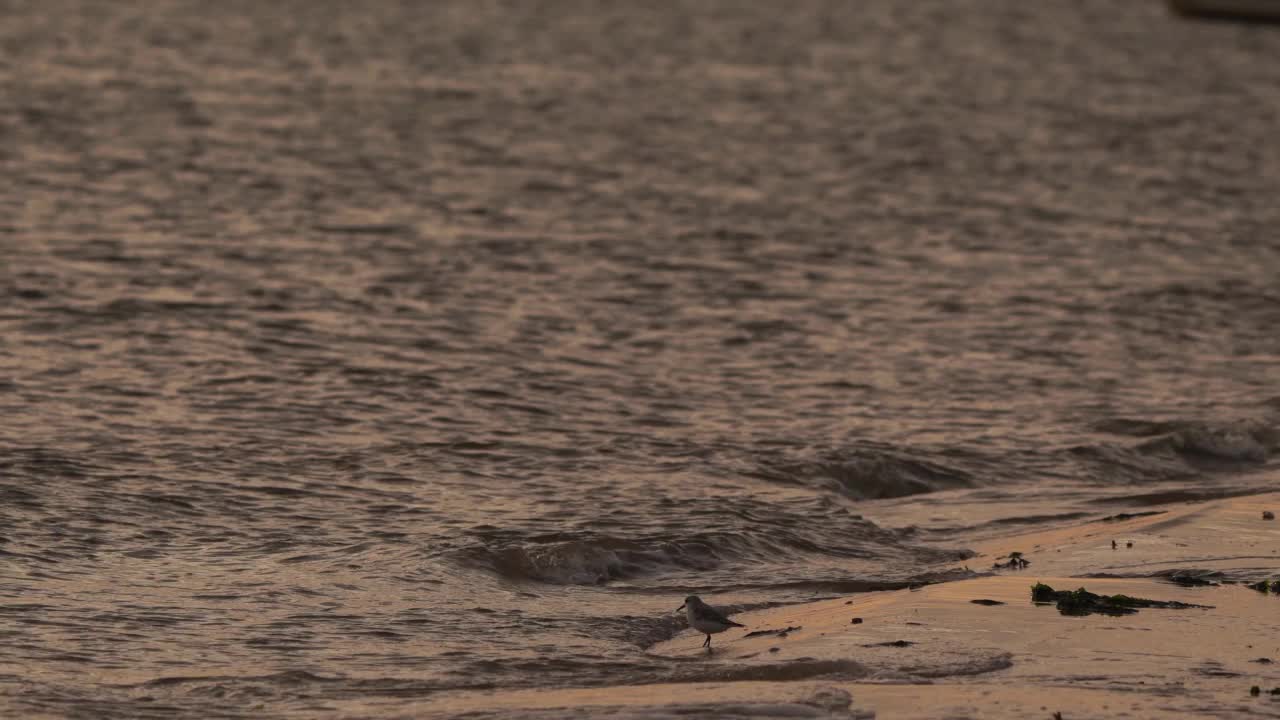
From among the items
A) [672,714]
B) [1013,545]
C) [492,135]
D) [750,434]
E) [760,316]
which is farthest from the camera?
[492,135]

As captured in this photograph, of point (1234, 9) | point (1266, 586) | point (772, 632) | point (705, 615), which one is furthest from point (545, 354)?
point (1234, 9)

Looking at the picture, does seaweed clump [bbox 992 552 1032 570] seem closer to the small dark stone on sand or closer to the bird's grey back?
the small dark stone on sand

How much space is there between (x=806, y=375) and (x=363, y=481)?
16.4ft

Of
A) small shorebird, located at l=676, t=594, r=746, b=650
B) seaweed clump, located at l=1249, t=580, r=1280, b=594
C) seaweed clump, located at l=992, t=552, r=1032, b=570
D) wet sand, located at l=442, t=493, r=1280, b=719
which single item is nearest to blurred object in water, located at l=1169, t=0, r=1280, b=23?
wet sand, located at l=442, t=493, r=1280, b=719

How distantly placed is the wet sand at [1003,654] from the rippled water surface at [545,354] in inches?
17.9

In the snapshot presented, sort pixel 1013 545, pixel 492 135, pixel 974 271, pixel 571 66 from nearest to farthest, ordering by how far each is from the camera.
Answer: pixel 1013 545, pixel 974 271, pixel 492 135, pixel 571 66

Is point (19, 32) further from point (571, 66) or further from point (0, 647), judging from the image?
point (0, 647)

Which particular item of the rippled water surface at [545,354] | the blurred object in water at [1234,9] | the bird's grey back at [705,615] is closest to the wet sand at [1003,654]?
the bird's grey back at [705,615]

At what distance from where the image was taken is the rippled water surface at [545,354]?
1151 cm

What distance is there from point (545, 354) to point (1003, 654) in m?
8.66

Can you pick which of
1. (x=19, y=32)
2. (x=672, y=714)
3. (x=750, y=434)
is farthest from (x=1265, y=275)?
(x=19, y=32)

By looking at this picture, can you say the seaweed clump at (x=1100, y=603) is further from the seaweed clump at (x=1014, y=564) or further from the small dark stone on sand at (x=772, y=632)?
the small dark stone on sand at (x=772, y=632)

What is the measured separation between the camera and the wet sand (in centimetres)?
907

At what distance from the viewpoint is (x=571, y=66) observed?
1538 inches
